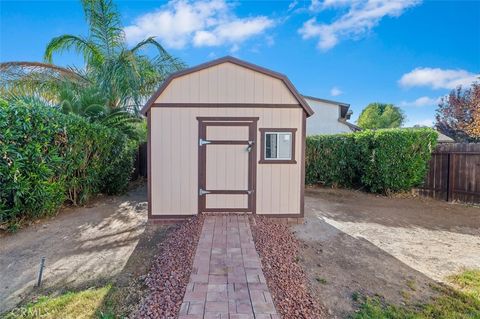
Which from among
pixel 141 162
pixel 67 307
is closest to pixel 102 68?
pixel 141 162

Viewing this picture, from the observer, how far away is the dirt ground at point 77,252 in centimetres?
308

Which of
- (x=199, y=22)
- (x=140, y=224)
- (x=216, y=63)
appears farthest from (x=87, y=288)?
(x=199, y=22)

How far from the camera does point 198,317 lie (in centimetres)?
187

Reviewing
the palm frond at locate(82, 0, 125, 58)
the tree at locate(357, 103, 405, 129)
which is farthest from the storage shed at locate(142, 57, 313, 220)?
the tree at locate(357, 103, 405, 129)

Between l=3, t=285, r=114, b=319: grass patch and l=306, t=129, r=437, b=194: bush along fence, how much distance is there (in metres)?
7.85

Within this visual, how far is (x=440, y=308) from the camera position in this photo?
263 centimetres

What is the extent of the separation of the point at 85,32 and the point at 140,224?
24.4ft

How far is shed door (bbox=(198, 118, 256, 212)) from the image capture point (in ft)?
16.5

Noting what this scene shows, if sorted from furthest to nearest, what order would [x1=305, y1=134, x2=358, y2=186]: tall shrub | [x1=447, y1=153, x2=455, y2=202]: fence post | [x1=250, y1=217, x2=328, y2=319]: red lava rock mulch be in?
[x1=305, y1=134, x2=358, y2=186]: tall shrub < [x1=447, y1=153, x2=455, y2=202]: fence post < [x1=250, y1=217, x2=328, y2=319]: red lava rock mulch

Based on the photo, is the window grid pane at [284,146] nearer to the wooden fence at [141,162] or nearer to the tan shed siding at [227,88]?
the tan shed siding at [227,88]

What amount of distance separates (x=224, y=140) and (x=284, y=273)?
9.54 feet

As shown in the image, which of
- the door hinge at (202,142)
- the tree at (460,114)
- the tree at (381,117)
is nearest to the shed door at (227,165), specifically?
the door hinge at (202,142)

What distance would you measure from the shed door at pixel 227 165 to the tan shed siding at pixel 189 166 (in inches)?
4.9

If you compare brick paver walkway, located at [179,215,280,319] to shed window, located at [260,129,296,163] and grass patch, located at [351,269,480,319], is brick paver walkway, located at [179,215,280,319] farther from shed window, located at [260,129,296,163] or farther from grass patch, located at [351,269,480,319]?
shed window, located at [260,129,296,163]
